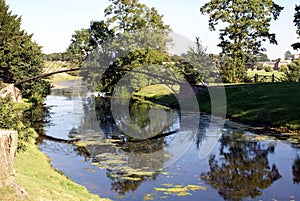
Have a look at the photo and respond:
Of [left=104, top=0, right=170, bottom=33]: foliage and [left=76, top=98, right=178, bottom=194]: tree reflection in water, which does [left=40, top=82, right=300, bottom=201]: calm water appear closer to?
[left=76, top=98, right=178, bottom=194]: tree reflection in water

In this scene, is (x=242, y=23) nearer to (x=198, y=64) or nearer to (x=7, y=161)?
(x=198, y=64)

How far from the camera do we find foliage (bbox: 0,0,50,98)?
165 ft

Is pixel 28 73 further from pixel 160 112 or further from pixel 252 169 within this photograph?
pixel 252 169

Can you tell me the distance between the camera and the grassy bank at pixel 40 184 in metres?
12.2

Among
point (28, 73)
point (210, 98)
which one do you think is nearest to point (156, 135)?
point (210, 98)

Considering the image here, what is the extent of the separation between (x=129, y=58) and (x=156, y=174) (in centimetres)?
4616

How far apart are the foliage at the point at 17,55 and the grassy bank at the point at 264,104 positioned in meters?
23.4

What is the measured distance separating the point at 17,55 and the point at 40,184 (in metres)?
40.5

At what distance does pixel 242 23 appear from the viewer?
2340 inches

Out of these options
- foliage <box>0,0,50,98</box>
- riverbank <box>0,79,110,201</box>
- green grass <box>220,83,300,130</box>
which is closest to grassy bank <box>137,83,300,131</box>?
green grass <box>220,83,300,130</box>

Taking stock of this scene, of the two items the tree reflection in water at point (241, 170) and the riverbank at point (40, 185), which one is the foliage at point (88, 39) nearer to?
the tree reflection in water at point (241, 170)

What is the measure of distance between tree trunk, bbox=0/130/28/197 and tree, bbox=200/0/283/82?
50292mm

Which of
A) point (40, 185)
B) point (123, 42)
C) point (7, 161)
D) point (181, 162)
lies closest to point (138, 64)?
point (123, 42)

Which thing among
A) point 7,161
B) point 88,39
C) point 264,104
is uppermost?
point 88,39
